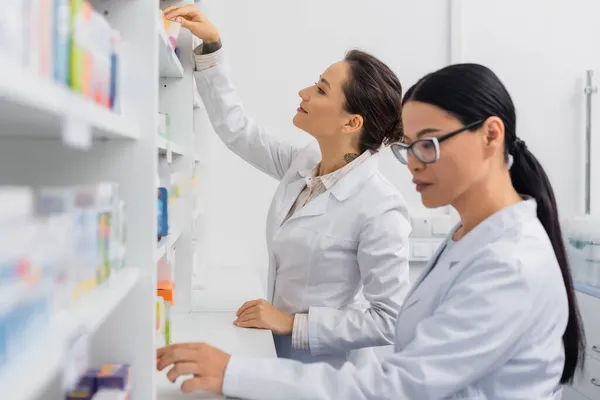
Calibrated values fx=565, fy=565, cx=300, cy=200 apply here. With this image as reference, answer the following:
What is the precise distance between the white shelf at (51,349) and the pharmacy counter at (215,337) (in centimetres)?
55

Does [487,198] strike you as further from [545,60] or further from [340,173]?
[545,60]

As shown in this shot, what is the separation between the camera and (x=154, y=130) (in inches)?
38.4

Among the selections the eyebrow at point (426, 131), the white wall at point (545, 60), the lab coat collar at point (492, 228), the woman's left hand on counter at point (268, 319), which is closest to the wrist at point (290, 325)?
the woman's left hand on counter at point (268, 319)

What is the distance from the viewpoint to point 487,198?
3.95ft

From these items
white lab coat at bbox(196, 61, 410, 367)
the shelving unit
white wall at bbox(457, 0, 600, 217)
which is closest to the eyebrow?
white lab coat at bbox(196, 61, 410, 367)

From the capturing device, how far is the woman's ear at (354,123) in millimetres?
1749

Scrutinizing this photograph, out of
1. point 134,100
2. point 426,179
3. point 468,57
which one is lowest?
point 426,179

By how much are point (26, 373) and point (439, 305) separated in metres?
0.86

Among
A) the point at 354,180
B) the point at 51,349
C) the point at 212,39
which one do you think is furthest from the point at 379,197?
the point at 51,349

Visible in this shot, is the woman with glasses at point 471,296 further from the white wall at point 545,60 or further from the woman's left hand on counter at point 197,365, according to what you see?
the white wall at point 545,60

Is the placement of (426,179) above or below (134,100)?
below

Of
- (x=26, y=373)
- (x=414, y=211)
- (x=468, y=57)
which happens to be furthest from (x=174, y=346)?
(x=468, y=57)

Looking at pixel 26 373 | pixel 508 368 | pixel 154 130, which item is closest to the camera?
pixel 26 373

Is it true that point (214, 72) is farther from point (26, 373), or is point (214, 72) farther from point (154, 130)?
point (26, 373)
